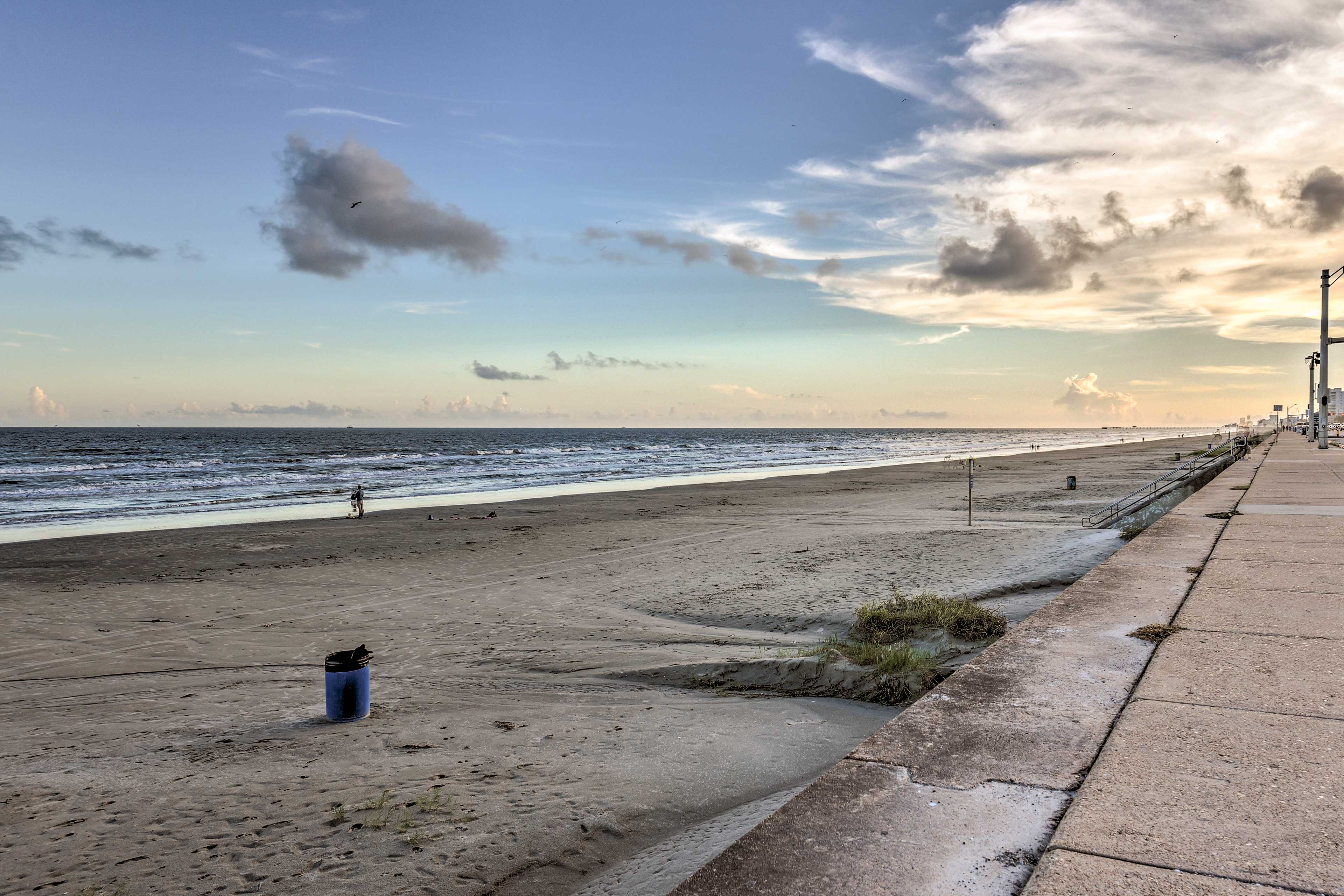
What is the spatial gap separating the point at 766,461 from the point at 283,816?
54015 mm

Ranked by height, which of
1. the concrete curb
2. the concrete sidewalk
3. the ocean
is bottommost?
the ocean

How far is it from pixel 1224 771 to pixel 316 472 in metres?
48.4

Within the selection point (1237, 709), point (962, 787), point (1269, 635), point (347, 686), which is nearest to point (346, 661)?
point (347, 686)

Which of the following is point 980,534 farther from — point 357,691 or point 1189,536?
point 357,691

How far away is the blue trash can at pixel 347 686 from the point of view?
592cm

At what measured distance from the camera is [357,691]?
6.03m

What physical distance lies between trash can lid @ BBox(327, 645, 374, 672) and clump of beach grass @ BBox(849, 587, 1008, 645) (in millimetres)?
4648

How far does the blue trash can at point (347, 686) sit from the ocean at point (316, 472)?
62.0 feet

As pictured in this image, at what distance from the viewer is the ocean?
25719mm

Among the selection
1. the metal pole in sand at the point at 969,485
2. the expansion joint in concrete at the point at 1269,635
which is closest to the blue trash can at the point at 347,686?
the expansion joint in concrete at the point at 1269,635

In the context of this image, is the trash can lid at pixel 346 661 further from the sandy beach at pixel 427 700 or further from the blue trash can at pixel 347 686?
the sandy beach at pixel 427 700

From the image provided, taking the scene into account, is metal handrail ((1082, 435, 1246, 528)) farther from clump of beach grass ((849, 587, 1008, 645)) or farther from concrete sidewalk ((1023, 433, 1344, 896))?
concrete sidewalk ((1023, 433, 1344, 896))

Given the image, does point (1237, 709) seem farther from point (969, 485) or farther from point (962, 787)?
point (969, 485)

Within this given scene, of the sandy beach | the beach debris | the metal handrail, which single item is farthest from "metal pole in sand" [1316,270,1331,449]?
the beach debris
